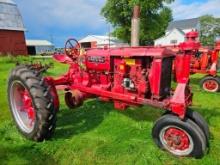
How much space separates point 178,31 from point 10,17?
26084 mm

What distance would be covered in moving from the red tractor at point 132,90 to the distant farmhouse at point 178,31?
3087 cm

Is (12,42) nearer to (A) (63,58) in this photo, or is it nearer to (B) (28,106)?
(A) (63,58)

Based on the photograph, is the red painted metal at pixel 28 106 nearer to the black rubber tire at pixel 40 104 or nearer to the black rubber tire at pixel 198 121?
the black rubber tire at pixel 40 104

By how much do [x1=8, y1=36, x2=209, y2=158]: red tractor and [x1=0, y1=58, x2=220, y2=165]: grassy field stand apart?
20 cm

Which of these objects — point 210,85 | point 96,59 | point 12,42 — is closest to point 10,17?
point 12,42

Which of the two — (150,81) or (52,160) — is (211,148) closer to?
(150,81)

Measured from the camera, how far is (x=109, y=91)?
431 cm

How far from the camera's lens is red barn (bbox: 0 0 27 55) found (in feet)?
87.2

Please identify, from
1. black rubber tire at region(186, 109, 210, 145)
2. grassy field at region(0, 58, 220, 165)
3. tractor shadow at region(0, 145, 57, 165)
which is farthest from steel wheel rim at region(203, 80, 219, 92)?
tractor shadow at region(0, 145, 57, 165)

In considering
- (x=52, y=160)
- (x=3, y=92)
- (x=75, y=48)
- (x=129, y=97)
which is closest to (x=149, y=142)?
(x=129, y=97)

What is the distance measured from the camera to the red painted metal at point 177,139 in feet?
11.4

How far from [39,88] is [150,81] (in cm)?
170

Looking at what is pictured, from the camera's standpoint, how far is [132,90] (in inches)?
160

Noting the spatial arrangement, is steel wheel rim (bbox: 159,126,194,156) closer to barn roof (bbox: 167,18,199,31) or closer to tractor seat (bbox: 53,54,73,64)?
tractor seat (bbox: 53,54,73,64)
